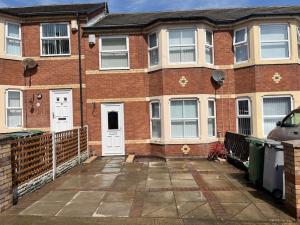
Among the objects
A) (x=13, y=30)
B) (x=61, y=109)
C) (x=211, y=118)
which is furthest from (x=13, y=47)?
(x=211, y=118)

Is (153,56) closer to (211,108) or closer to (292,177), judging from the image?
(211,108)

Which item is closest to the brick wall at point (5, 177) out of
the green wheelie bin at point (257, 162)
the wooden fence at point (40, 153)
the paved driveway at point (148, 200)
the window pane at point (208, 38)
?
the paved driveway at point (148, 200)

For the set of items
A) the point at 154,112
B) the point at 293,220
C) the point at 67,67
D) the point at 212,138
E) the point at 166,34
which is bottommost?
the point at 293,220

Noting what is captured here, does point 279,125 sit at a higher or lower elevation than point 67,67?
lower

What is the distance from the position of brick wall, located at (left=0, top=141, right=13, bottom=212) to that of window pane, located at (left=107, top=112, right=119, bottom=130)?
878cm

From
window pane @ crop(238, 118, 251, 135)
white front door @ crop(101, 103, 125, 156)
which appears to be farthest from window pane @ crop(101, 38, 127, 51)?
window pane @ crop(238, 118, 251, 135)

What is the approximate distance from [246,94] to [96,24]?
760 cm

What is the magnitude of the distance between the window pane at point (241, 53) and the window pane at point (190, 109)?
2952 millimetres

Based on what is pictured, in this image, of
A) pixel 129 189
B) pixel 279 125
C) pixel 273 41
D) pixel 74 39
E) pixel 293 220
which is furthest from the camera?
pixel 74 39

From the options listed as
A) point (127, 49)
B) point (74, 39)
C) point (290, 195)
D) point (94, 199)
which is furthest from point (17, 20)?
point (290, 195)

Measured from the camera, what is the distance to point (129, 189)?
8.73 meters

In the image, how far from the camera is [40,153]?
9.45 m

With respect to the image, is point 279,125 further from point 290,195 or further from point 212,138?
point 290,195

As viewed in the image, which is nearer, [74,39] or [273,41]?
[273,41]
